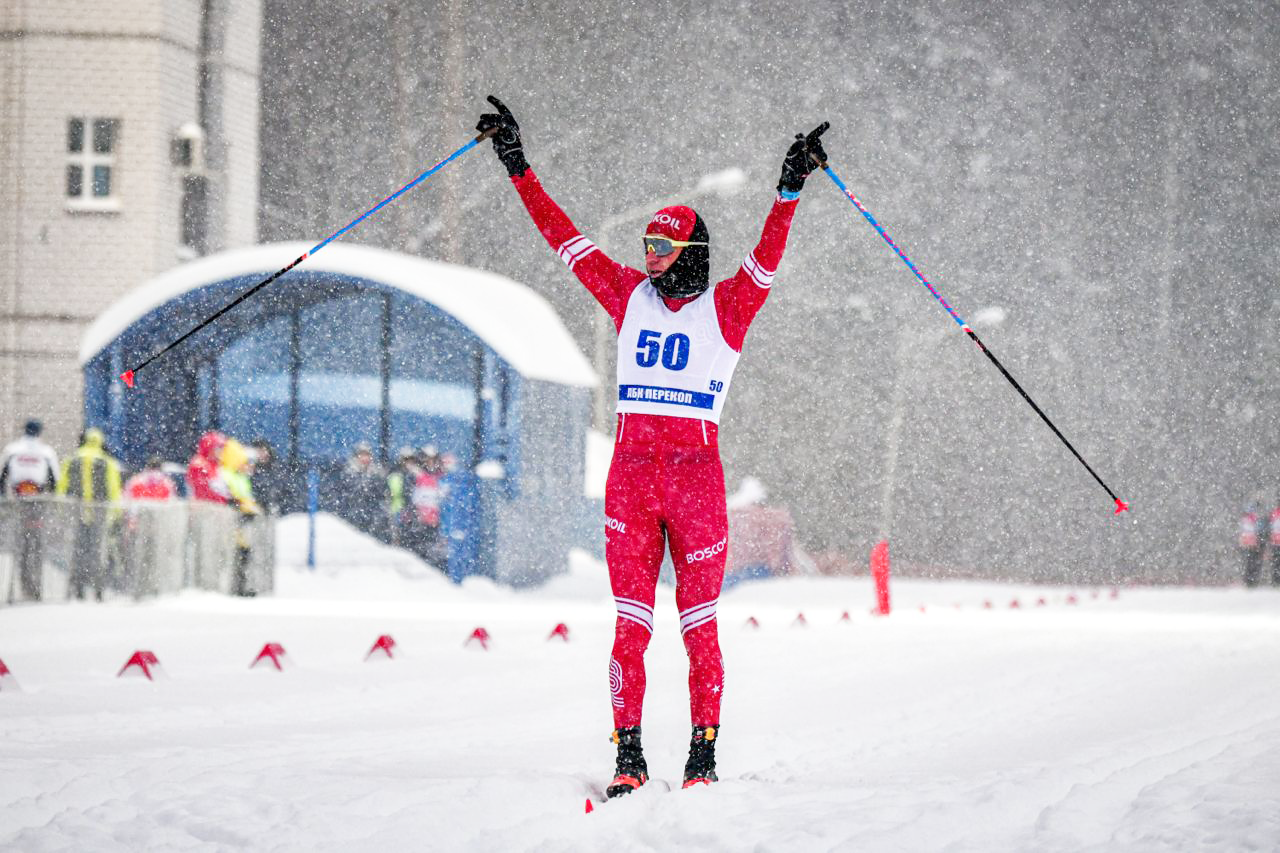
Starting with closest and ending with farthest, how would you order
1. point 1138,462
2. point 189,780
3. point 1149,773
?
1. point 189,780
2. point 1149,773
3. point 1138,462

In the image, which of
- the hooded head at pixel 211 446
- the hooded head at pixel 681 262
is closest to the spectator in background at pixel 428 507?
the hooded head at pixel 211 446

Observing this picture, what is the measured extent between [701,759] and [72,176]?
27.5m

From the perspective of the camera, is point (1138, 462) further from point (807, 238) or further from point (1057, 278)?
point (807, 238)

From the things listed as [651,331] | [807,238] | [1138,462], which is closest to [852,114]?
[807,238]

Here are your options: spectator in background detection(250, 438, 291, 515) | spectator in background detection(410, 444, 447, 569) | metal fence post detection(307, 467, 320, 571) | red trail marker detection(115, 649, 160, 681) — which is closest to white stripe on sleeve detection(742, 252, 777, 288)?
red trail marker detection(115, 649, 160, 681)

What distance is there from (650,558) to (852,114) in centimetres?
4762

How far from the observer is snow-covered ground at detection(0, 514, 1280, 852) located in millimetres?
4391

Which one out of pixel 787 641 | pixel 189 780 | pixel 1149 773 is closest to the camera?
pixel 189 780

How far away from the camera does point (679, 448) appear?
532cm

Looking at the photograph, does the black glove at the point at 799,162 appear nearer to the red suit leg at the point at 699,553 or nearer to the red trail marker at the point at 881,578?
the red suit leg at the point at 699,553

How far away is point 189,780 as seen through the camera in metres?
5.04

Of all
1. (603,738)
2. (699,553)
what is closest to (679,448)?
(699,553)

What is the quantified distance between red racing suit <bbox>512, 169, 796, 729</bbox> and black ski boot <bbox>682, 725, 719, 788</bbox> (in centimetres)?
5

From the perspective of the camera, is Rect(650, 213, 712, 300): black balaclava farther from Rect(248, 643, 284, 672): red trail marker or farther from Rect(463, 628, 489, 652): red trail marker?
Rect(463, 628, 489, 652): red trail marker
